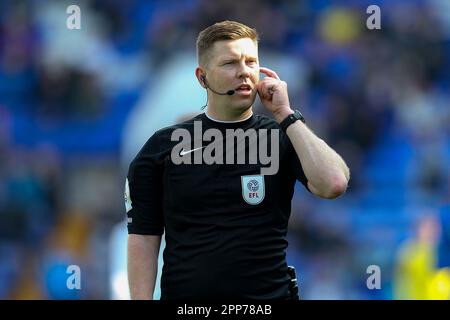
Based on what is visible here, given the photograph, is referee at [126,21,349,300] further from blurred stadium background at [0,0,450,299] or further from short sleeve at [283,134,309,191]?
blurred stadium background at [0,0,450,299]

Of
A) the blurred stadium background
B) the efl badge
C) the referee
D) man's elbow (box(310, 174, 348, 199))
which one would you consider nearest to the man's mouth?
the referee

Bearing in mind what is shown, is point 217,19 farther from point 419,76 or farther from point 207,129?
point 207,129

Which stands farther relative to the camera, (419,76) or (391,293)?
(419,76)

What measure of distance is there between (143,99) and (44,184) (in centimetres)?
124

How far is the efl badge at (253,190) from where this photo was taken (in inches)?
128

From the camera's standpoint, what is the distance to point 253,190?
10.7 feet

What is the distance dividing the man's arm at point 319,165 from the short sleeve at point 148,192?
0.49 m

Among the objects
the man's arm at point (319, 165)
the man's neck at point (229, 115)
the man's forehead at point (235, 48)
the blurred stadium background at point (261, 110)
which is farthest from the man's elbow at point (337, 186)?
the blurred stadium background at point (261, 110)

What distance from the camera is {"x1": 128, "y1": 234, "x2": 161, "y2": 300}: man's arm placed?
11.0ft

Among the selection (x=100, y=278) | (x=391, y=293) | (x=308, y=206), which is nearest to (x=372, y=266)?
(x=391, y=293)

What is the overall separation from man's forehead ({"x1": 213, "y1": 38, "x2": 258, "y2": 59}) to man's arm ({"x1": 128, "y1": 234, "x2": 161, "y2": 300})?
26.8 inches

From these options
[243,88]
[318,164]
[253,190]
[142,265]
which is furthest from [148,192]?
[318,164]

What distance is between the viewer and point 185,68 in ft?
23.5
